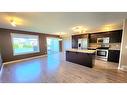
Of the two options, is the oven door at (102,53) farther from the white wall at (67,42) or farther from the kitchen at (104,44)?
the white wall at (67,42)

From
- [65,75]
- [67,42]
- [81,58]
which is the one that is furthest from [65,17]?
[67,42]

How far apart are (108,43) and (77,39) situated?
2.51m

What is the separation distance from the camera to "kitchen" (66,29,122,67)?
451 centimetres

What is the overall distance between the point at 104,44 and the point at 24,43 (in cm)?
561

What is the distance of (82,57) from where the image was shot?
3943 millimetres

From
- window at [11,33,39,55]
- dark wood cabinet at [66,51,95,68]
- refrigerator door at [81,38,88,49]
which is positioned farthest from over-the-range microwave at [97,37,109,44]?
window at [11,33,39,55]

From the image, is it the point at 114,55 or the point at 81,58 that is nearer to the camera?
the point at 81,58

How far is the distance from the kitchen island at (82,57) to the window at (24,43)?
298 cm

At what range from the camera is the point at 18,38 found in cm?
521

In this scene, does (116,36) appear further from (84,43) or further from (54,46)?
(54,46)

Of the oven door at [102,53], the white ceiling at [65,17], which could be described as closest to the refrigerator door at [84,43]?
the oven door at [102,53]

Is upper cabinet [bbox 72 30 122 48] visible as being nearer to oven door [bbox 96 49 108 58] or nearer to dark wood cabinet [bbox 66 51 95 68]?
oven door [bbox 96 49 108 58]
